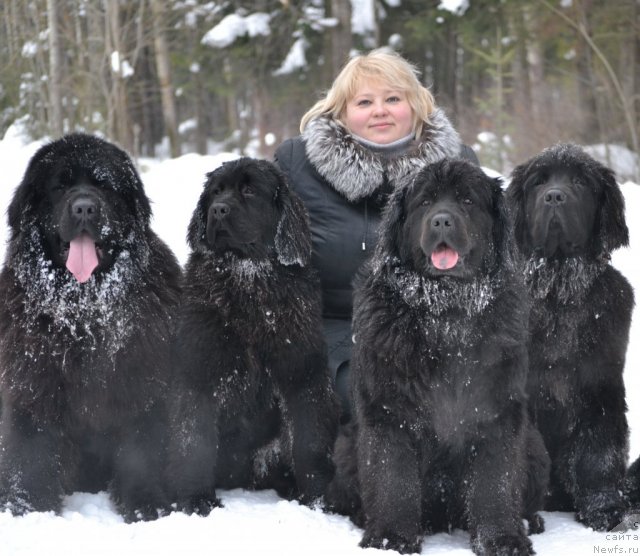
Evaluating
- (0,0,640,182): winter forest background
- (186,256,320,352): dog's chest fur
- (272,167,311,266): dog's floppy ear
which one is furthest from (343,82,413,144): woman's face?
(0,0,640,182): winter forest background

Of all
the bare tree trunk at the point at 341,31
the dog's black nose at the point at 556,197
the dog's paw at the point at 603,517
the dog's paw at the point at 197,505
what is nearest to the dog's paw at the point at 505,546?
the dog's paw at the point at 603,517

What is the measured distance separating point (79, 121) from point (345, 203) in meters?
9.08

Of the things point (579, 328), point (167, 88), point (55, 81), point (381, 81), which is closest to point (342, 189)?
point (381, 81)

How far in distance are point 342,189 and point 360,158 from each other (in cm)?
20

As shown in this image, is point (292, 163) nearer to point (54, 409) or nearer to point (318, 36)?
point (54, 409)

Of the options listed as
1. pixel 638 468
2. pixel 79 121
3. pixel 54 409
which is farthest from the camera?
pixel 79 121

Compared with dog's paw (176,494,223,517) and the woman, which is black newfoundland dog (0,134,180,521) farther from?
the woman

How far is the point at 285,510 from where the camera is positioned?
398 cm

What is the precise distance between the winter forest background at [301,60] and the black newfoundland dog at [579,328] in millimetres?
7561

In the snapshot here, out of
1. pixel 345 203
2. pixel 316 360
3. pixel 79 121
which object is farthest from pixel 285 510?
pixel 79 121

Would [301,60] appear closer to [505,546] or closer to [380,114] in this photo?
[380,114]

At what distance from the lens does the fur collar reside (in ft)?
15.8

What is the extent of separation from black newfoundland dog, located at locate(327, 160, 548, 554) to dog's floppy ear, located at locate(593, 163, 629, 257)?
65cm

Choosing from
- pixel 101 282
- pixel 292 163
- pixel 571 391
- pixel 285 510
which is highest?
pixel 292 163
